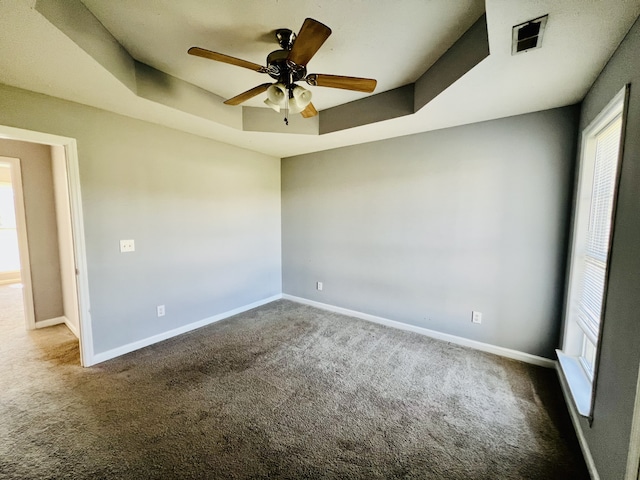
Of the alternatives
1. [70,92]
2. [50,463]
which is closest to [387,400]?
[50,463]

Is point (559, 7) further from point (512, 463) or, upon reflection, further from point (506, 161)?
point (512, 463)

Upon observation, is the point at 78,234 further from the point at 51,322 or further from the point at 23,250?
the point at 51,322

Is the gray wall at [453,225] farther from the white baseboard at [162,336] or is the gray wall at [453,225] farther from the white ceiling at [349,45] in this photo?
the white baseboard at [162,336]

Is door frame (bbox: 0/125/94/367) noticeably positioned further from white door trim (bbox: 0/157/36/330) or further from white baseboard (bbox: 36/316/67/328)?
white baseboard (bbox: 36/316/67/328)

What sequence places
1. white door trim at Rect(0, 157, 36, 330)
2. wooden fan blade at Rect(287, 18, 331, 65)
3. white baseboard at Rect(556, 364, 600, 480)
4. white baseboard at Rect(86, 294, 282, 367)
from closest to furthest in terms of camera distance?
1. wooden fan blade at Rect(287, 18, 331, 65)
2. white baseboard at Rect(556, 364, 600, 480)
3. white baseboard at Rect(86, 294, 282, 367)
4. white door trim at Rect(0, 157, 36, 330)

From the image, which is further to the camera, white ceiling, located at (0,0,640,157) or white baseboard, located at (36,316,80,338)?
white baseboard, located at (36,316,80,338)

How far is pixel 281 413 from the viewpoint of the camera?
182cm

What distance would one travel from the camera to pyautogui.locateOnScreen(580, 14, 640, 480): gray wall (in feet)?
3.61

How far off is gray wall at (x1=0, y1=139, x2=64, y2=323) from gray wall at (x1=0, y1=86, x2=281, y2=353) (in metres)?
1.58

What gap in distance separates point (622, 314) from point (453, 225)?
65.0 inches

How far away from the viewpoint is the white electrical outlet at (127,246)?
8.28 ft

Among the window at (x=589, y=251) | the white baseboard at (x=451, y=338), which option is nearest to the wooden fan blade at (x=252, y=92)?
the window at (x=589, y=251)

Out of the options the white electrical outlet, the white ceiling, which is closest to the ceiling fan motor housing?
the white ceiling

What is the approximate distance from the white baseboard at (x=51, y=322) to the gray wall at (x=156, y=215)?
5.23 feet
